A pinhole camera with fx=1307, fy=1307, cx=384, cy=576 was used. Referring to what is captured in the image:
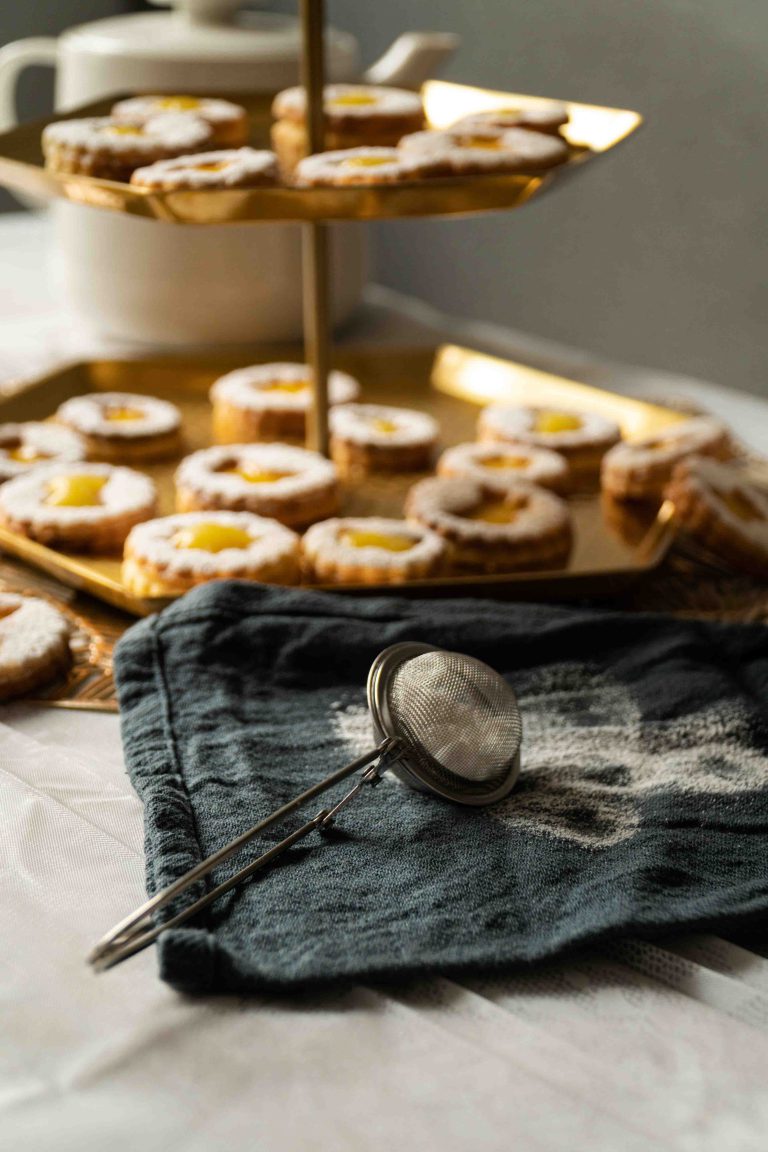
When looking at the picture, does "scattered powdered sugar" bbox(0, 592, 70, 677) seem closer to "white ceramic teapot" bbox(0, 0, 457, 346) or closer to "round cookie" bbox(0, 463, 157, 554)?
"round cookie" bbox(0, 463, 157, 554)

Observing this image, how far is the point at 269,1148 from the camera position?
45 centimetres

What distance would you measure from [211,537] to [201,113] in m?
0.35

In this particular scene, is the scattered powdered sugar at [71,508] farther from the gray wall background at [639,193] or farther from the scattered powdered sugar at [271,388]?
the gray wall background at [639,193]

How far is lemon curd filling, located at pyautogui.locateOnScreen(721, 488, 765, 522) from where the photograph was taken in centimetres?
98

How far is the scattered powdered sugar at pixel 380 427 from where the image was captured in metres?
1.09

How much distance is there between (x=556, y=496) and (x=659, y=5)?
1161 millimetres

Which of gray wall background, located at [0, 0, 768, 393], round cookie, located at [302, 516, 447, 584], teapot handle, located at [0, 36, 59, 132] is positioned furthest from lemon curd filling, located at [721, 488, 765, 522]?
gray wall background, located at [0, 0, 768, 393]

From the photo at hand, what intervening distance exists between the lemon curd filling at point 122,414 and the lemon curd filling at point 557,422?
34 cm

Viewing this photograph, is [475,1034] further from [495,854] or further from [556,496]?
[556,496]

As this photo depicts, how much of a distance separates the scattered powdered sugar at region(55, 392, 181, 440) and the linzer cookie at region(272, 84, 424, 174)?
24 centimetres

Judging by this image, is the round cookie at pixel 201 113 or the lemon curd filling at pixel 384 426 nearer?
the round cookie at pixel 201 113

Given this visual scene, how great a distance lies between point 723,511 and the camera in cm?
95

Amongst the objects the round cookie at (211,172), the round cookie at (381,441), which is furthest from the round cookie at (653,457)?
the round cookie at (211,172)

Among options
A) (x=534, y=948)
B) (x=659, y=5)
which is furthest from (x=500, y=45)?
(x=534, y=948)
